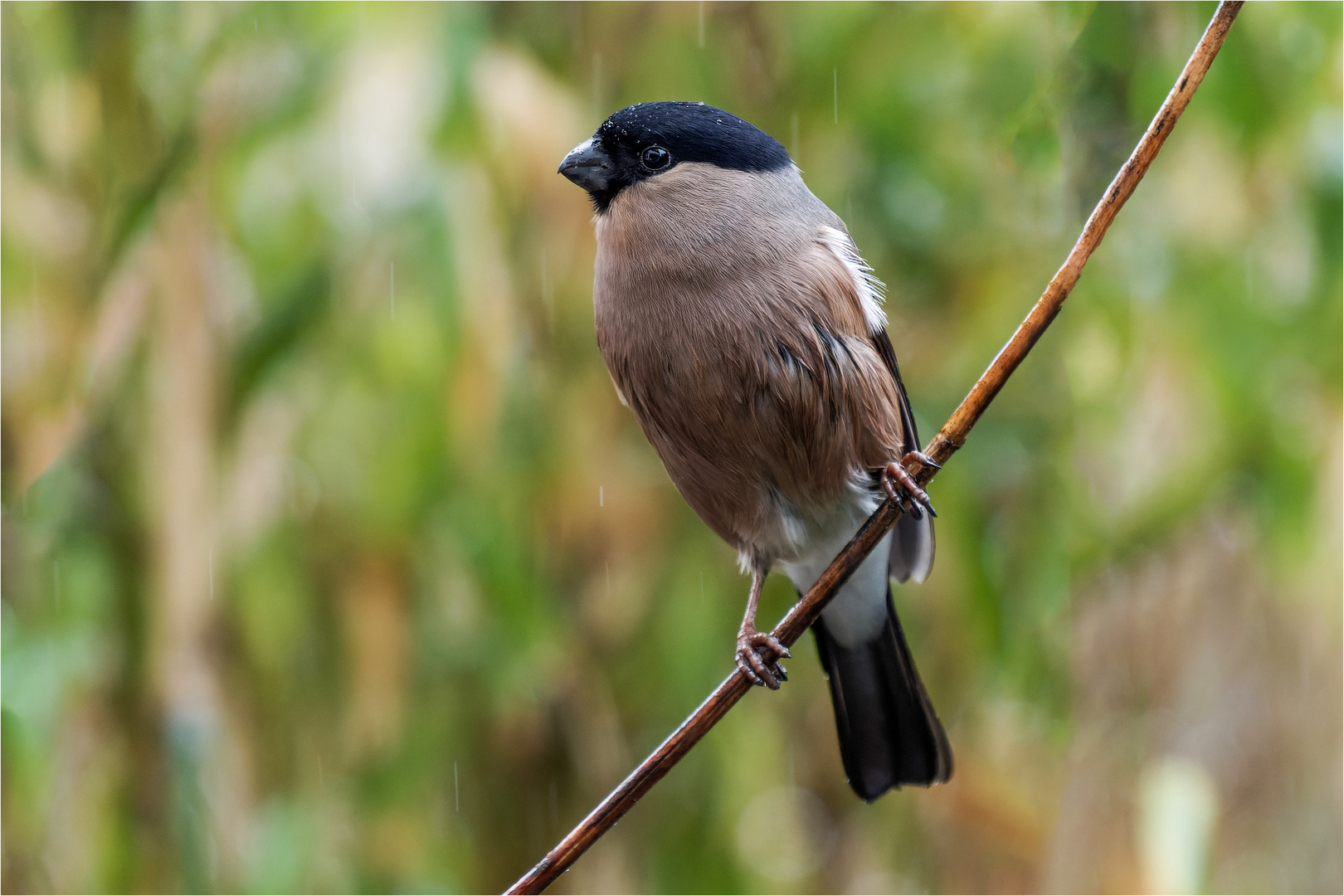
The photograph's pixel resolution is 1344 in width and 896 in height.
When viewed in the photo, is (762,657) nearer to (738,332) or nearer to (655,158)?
(738,332)

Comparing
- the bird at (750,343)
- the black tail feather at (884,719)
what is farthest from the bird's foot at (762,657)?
the black tail feather at (884,719)

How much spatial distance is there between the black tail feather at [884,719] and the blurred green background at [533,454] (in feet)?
0.77

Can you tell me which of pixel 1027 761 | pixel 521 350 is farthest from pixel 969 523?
pixel 521 350

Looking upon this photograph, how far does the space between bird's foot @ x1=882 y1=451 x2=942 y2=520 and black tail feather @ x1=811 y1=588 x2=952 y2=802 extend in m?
0.38

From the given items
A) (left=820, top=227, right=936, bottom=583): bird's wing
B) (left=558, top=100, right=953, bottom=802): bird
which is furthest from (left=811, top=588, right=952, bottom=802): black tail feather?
(left=820, top=227, right=936, bottom=583): bird's wing

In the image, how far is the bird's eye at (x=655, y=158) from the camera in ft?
6.03

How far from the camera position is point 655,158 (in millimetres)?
1840

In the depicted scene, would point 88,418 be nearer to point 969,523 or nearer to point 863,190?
point 863,190

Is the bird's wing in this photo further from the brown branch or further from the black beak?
the brown branch

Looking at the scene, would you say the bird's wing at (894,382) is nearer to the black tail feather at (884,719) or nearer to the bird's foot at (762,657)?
the black tail feather at (884,719)

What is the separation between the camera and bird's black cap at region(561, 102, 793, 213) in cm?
182

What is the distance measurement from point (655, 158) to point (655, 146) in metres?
0.02

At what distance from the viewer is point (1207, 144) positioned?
256 centimetres

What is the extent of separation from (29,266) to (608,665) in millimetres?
1515
